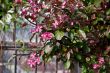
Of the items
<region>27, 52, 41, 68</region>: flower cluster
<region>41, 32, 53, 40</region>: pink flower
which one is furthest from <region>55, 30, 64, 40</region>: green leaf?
<region>27, 52, 41, 68</region>: flower cluster

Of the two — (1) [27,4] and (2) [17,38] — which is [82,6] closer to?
(1) [27,4]

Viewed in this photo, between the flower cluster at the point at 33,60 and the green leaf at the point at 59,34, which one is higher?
the green leaf at the point at 59,34

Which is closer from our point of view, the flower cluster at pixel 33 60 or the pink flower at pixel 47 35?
the pink flower at pixel 47 35

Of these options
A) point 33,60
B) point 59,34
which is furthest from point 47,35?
point 33,60

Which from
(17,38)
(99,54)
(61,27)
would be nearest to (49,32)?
(61,27)

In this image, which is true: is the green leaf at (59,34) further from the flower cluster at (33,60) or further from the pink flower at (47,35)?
the flower cluster at (33,60)

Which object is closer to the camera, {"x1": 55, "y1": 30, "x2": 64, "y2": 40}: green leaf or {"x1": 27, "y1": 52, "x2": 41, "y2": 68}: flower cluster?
{"x1": 55, "y1": 30, "x2": 64, "y2": 40}: green leaf

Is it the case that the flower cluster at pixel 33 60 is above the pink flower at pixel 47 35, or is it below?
below

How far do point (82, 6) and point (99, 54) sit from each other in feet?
1.33

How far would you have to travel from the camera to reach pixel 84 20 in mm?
2398

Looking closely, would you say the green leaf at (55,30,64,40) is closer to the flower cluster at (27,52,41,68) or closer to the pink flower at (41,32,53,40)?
the pink flower at (41,32,53,40)

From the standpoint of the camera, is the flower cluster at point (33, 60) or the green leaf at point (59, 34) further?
the flower cluster at point (33, 60)

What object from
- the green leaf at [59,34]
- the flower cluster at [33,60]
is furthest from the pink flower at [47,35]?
the flower cluster at [33,60]

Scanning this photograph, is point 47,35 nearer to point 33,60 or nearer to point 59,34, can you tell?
point 59,34
